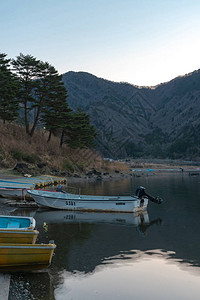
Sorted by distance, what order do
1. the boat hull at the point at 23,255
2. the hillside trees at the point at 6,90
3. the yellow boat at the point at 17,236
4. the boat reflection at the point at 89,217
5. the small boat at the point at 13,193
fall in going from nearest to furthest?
the boat hull at the point at 23,255 → the yellow boat at the point at 17,236 → the boat reflection at the point at 89,217 → the small boat at the point at 13,193 → the hillside trees at the point at 6,90

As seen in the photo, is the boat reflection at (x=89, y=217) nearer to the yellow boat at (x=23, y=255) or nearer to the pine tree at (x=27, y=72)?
the yellow boat at (x=23, y=255)

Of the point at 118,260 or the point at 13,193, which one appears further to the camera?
the point at 13,193

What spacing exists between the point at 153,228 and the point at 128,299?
35.0 ft

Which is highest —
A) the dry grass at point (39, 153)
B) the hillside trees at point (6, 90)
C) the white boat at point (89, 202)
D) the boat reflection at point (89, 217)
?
the hillside trees at point (6, 90)

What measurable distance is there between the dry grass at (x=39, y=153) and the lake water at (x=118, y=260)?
2352 centimetres

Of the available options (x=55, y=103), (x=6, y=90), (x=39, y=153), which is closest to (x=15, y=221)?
(x=6, y=90)

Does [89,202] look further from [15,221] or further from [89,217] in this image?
[15,221]

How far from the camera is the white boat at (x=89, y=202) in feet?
80.2

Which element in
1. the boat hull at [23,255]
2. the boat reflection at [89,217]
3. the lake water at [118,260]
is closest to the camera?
the lake water at [118,260]

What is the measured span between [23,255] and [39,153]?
40776mm

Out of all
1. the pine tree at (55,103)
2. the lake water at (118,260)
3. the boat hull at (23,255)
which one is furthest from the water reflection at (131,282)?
the pine tree at (55,103)

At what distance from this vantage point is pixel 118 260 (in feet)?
42.0

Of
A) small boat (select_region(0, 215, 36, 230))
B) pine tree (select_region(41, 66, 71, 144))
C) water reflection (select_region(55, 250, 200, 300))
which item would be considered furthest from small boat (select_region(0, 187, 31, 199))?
pine tree (select_region(41, 66, 71, 144))

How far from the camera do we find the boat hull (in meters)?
10.3
